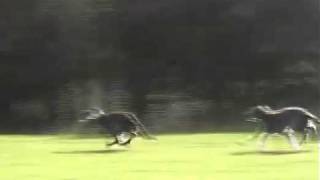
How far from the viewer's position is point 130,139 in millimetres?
9898

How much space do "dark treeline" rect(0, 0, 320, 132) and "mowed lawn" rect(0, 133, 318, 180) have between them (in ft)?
11.2

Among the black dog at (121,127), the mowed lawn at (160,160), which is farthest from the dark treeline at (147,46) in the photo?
the black dog at (121,127)

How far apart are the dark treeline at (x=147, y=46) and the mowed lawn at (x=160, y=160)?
3421mm

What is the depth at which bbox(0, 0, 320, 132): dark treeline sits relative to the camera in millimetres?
14241

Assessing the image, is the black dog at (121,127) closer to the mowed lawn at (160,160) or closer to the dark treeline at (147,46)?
the mowed lawn at (160,160)

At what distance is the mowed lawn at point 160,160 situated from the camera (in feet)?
25.2

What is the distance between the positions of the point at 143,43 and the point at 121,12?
80cm

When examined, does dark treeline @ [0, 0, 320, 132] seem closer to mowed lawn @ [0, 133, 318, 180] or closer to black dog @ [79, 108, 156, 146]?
mowed lawn @ [0, 133, 318, 180]

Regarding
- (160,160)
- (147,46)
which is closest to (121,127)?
(160,160)

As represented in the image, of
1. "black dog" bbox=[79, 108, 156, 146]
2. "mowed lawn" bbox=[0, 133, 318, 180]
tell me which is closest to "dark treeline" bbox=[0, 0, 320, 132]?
"mowed lawn" bbox=[0, 133, 318, 180]

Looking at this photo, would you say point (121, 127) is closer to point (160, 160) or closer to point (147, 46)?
point (160, 160)

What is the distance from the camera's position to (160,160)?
882cm

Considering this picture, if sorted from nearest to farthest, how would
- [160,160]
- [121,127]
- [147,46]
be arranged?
[160,160] → [121,127] → [147,46]

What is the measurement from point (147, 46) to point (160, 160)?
6038mm
